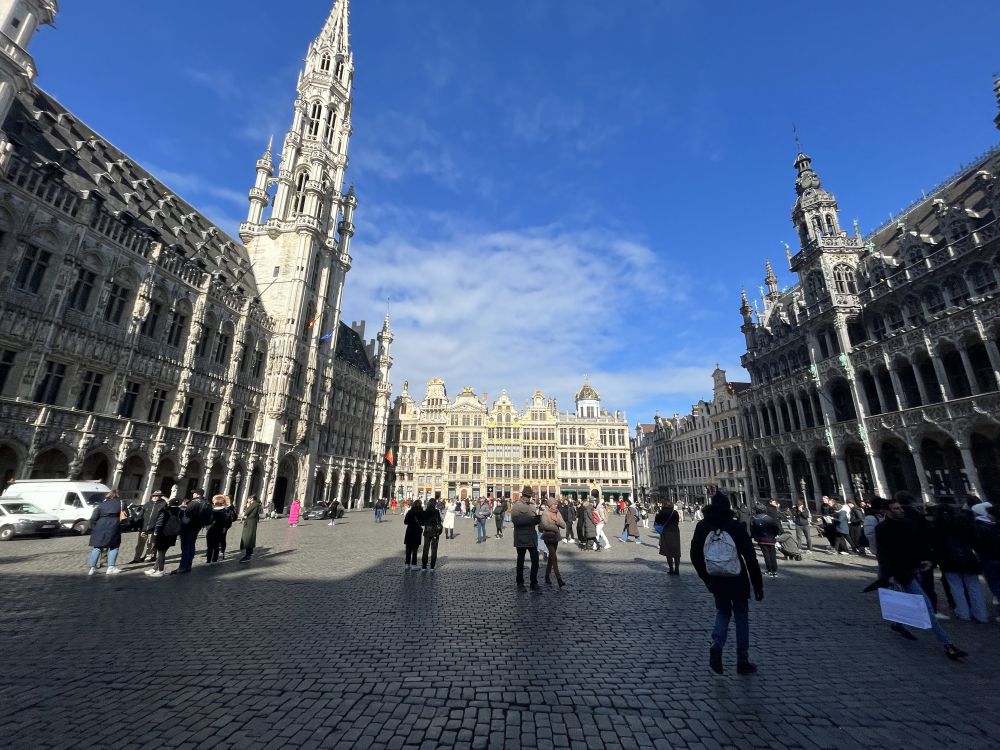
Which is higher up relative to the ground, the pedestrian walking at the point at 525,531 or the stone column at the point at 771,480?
the stone column at the point at 771,480

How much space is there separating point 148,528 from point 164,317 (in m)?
20.9

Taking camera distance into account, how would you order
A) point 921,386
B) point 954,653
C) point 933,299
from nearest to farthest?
point 954,653
point 921,386
point 933,299

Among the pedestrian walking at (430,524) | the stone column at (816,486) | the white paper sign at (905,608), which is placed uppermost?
the stone column at (816,486)

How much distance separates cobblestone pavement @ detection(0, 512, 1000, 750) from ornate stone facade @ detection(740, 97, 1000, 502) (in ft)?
73.0

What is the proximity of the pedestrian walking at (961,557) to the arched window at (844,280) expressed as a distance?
107 ft

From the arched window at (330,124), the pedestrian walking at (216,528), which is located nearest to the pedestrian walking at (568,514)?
the pedestrian walking at (216,528)

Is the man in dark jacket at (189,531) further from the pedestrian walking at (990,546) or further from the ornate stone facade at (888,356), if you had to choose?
the ornate stone facade at (888,356)

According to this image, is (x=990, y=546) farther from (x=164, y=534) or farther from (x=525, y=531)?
(x=164, y=534)

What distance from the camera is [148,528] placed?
35.7 feet

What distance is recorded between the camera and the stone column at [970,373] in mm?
22859

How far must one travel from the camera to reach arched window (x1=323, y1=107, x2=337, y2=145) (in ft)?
160

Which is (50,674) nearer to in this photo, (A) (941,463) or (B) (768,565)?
(B) (768,565)

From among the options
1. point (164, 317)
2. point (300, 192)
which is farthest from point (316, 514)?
point (300, 192)

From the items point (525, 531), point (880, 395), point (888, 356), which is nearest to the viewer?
point (525, 531)
